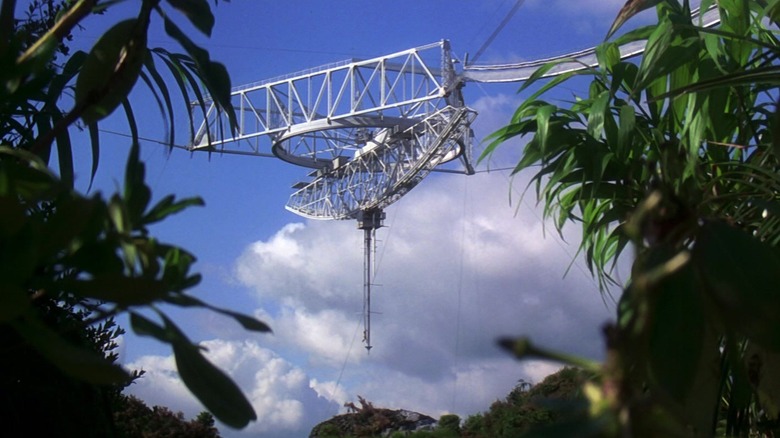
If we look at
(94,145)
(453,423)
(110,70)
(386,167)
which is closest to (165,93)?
(94,145)

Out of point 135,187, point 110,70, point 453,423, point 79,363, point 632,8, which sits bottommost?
point 79,363

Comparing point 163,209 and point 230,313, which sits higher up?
point 163,209

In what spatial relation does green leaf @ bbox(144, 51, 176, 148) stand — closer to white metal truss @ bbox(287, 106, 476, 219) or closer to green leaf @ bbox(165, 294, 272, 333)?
green leaf @ bbox(165, 294, 272, 333)

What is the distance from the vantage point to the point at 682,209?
73 centimetres

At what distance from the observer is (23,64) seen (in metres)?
1.18

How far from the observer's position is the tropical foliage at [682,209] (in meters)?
A: 0.62

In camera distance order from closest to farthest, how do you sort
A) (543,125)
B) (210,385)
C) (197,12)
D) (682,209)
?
(682,209), (210,385), (197,12), (543,125)

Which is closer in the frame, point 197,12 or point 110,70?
point 110,70

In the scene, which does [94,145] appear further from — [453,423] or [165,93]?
[453,423]

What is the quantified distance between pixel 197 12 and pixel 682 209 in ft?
3.03

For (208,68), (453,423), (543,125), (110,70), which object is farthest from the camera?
(453,423)

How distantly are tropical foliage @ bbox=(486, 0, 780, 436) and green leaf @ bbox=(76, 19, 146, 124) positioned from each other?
0.69 m

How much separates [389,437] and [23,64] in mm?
2678

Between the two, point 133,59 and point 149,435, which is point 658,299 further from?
point 149,435
